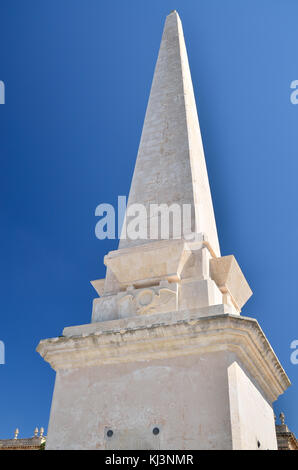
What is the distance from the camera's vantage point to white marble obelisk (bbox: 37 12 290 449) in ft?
18.4

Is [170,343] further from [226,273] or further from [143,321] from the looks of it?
[226,273]

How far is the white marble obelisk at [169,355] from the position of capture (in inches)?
221

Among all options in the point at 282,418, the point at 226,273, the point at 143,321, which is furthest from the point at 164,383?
the point at 282,418

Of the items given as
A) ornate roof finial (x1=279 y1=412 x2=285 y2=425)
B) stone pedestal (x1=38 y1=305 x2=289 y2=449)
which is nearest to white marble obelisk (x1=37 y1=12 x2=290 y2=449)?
stone pedestal (x1=38 y1=305 x2=289 y2=449)

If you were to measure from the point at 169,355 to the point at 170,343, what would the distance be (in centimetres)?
16

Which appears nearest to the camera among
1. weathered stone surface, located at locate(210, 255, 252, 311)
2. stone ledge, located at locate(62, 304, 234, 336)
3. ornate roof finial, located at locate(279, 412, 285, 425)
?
stone ledge, located at locate(62, 304, 234, 336)

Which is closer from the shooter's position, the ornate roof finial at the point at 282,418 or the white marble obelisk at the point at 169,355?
the white marble obelisk at the point at 169,355

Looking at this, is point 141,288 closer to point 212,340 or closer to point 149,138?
point 212,340

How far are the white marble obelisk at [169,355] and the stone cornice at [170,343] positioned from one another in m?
0.01

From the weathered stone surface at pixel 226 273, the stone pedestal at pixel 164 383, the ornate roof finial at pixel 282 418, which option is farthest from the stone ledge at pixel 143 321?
the ornate roof finial at pixel 282 418

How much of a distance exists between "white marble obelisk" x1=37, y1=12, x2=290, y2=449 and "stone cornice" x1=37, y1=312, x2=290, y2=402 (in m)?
0.01

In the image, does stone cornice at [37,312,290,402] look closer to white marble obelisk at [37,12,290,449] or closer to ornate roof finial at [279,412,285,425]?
white marble obelisk at [37,12,290,449]

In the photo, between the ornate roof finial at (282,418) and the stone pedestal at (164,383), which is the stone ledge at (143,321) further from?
the ornate roof finial at (282,418)
